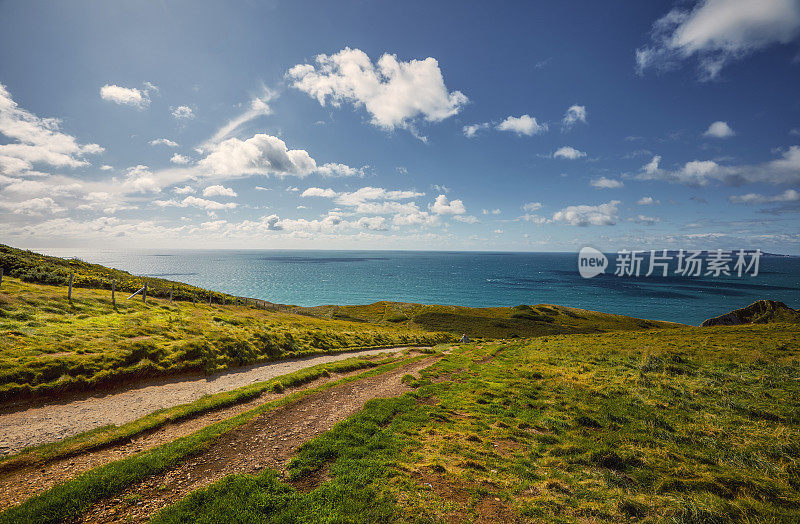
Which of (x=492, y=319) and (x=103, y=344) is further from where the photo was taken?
(x=492, y=319)

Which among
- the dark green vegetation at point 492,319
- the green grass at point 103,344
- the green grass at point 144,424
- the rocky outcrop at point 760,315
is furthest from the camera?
the dark green vegetation at point 492,319

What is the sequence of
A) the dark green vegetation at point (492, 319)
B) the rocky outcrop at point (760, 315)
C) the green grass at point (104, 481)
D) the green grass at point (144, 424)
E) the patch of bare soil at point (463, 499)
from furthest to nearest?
the dark green vegetation at point (492, 319)
the rocky outcrop at point (760, 315)
the green grass at point (144, 424)
the patch of bare soil at point (463, 499)
the green grass at point (104, 481)

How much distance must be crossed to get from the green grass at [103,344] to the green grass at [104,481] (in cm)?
970

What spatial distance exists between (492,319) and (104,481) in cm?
9243

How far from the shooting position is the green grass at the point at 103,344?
14914mm

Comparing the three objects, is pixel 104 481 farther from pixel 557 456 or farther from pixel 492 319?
pixel 492 319

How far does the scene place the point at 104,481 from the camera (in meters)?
8.39

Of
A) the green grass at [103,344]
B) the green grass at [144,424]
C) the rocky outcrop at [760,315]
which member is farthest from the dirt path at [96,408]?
the rocky outcrop at [760,315]

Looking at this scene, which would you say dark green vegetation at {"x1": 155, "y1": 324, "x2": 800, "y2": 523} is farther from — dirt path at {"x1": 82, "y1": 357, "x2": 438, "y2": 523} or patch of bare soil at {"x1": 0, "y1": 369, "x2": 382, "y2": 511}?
patch of bare soil at {"x1": 0, "y1": 369, "x2": 382, "y2": 511}

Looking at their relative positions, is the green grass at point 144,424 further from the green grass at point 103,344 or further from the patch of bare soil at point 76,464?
the green grass at point 103,344

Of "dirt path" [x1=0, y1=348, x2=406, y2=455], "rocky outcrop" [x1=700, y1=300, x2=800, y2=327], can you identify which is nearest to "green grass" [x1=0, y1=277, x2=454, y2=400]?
"dirt path" [x1=0, y1=348, x2=406, y2=455]

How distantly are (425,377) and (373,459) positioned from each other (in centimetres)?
1111

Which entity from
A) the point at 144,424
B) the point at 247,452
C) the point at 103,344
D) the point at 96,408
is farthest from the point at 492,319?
the point at 96,408

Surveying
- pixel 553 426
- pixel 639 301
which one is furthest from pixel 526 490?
pixel 639 301
